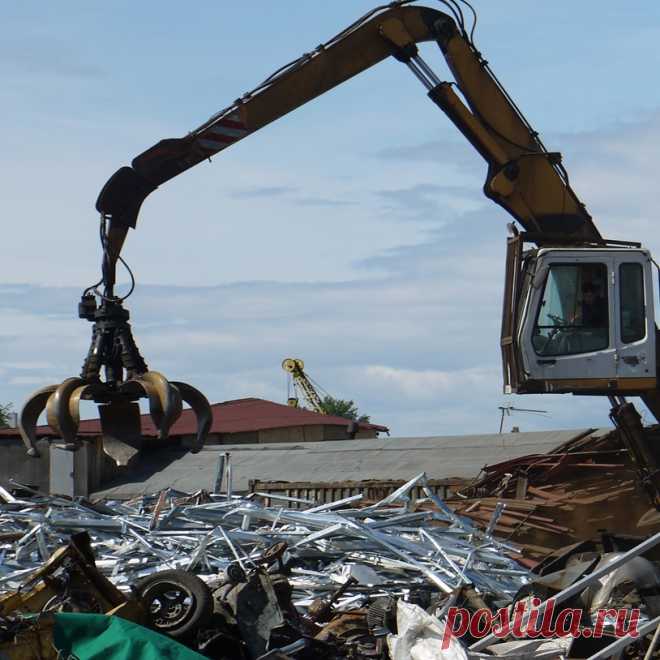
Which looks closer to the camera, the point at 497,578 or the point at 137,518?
the point at 497,578

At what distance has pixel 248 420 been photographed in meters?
34.1

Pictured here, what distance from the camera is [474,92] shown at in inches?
566

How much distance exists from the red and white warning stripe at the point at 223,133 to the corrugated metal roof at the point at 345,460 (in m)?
6.05

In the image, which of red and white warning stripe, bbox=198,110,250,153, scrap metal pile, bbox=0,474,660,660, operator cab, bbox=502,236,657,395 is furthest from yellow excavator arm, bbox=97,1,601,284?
scrap metal pile, bbox=0,474,660,660

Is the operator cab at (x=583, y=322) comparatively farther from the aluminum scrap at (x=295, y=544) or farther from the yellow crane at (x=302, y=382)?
the yellow crane at (x=302, y=382)

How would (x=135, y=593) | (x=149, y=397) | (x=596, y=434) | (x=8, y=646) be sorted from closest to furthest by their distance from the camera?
1. (x=8, y=646)
2. (x=135, y=593)
3. (x=149, y=397)
4. (x=596, y=434)

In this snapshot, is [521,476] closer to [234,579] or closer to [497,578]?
[497,578]

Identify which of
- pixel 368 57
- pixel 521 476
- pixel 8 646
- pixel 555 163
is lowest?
pixel 8 646

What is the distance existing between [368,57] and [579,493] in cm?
549

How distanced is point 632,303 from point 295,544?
427 cm

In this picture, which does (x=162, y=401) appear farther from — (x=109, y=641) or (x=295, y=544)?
(x=109, y=641)

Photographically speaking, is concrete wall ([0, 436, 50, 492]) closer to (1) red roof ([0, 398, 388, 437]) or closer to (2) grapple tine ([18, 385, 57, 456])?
(1) red roof ([0, 398, 388, 437])

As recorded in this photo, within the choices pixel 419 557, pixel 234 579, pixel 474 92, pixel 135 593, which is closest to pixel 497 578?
pixel 419 557

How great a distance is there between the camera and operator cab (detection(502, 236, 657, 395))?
12.7m
